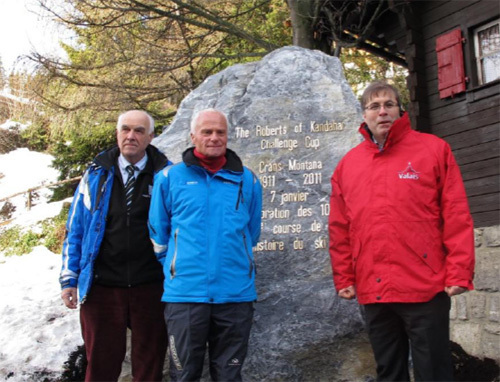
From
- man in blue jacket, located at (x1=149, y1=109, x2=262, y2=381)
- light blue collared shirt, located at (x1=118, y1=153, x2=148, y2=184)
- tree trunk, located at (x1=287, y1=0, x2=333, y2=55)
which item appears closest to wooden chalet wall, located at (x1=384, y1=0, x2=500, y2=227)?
tree trunk, located at (x1=287, y1=0, x2=333, y2=55)

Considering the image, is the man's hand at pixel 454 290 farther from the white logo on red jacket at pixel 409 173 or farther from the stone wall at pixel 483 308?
the stone wall at pixel 483 308

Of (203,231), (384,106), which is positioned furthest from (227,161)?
(384,106)

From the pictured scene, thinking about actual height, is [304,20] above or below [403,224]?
above

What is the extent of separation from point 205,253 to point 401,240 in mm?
1010

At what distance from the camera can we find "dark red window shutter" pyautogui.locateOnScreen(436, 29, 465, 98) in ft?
24.7

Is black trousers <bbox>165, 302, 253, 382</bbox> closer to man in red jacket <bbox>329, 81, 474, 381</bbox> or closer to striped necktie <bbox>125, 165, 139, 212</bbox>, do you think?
man in red jacket <bbox>329, 81, 474, 381</bbox>

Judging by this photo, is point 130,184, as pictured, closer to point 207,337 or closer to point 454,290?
point 207,337

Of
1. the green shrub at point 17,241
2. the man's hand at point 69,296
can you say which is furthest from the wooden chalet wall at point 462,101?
the green shrub at point 17,241

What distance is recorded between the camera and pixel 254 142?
4242 millimetres

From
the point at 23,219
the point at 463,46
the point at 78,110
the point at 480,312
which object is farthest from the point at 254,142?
the point at 23,219

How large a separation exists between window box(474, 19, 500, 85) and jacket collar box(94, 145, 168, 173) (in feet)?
18.6

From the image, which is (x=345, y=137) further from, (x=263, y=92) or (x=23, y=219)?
(x=23, y=219)

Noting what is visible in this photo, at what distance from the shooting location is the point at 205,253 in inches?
110

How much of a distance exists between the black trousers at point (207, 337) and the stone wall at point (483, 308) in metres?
4.41
